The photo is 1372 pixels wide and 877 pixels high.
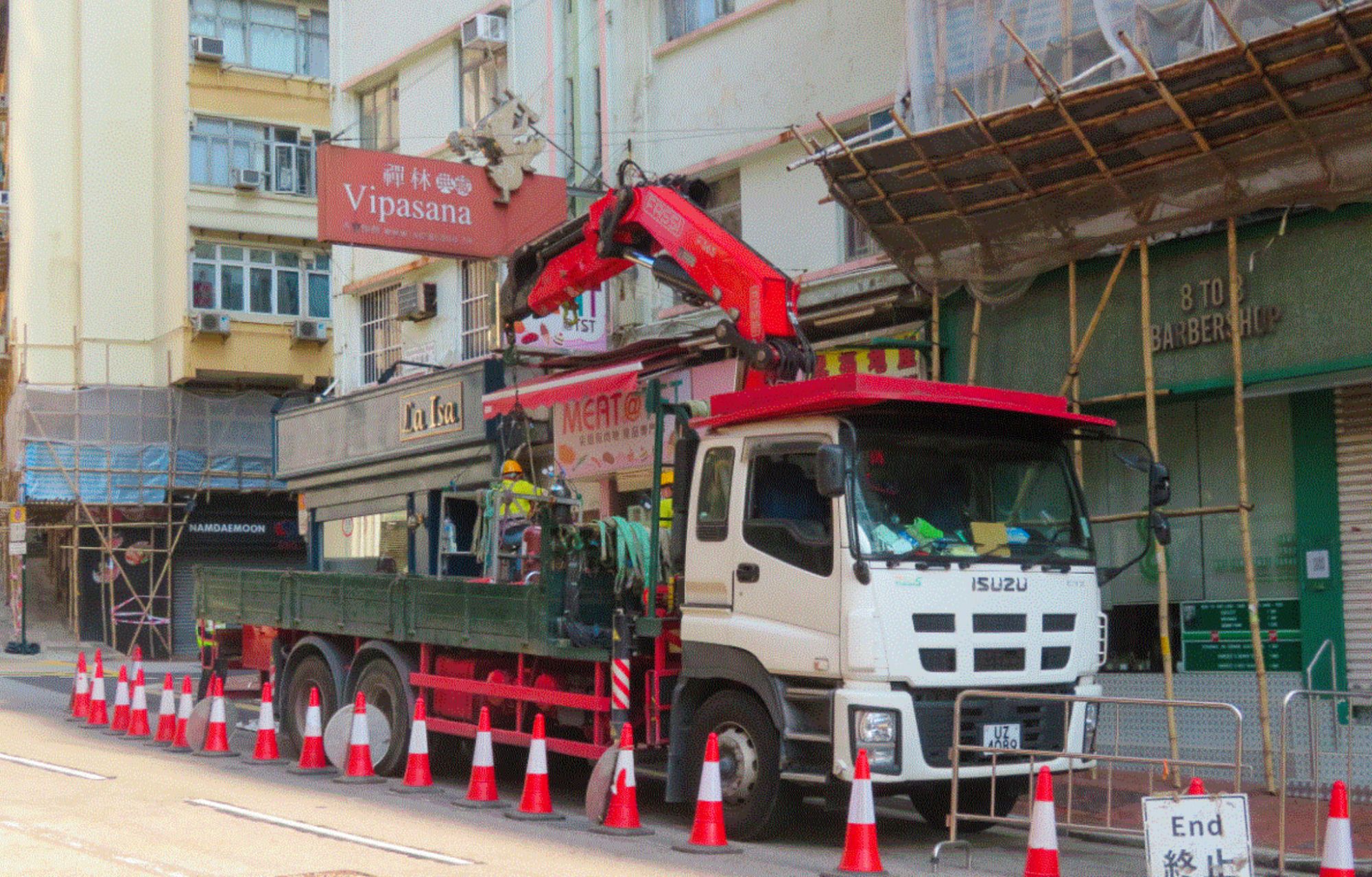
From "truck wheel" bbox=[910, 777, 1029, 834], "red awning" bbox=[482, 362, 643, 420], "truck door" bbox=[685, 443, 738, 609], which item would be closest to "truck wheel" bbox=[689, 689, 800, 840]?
"truck door" bbox=[685, 443, 738, 609]

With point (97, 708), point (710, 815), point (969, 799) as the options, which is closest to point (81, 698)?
point (97, 708)

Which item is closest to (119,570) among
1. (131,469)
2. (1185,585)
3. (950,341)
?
(131,469)

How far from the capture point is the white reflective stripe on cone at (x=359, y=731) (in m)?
12.7

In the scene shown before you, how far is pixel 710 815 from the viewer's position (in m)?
9.61

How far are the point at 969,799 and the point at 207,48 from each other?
2849 centimetres

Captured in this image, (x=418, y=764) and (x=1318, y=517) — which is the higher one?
(x=1318, y=517)

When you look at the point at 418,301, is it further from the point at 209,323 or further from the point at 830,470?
the point at 830,470

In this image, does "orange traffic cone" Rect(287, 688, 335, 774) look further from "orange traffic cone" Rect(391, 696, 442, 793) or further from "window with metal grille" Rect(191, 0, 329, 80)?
"window with metal grille" Rect(191, 0, 329, 80)

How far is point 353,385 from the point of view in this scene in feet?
89.1

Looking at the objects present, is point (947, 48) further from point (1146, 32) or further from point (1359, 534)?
point (1359, 534)

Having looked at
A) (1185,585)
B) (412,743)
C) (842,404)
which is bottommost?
(412,743)

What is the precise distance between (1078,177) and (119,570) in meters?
25.4

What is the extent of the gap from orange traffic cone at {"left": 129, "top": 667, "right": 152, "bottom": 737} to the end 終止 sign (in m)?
5.92

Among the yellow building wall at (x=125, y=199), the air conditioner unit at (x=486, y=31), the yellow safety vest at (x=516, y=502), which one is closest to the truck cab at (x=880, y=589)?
the yellow safety vest at (x=516, y=502)
